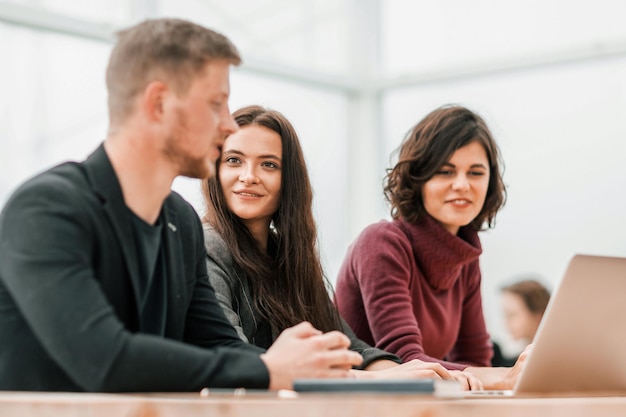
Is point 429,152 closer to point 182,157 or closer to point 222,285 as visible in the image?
point 222,285

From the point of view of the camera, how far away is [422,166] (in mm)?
2646

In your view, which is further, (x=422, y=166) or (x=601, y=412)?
(x=422, y=166)

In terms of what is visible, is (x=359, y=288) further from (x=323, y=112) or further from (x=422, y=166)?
(x=323, y=112)

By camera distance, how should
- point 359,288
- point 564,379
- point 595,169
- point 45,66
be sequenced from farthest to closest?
1. point 595,169
2. point 45,66
3. point 359,288
4. point 564,379

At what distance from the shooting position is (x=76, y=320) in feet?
3.84

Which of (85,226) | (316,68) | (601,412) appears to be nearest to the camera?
(601,412)

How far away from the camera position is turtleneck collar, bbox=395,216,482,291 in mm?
2609

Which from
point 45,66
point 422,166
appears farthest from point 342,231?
point 422,166

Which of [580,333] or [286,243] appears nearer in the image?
[580,333]

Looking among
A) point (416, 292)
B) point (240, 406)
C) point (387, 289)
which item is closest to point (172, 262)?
point (240, 406)

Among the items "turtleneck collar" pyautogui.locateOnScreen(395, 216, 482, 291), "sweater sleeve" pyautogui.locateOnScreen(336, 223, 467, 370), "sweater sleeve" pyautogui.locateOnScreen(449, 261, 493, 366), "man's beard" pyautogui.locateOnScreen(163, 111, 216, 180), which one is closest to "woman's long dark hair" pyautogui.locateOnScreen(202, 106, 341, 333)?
"sweater sleeve" pyautogui.locateOnScreen(336, 223, 467, 370)

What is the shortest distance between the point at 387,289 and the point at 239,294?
464 mm

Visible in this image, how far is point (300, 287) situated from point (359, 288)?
38 cm

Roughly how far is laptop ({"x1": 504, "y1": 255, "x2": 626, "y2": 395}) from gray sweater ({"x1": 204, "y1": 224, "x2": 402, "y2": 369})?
747 millimetres
